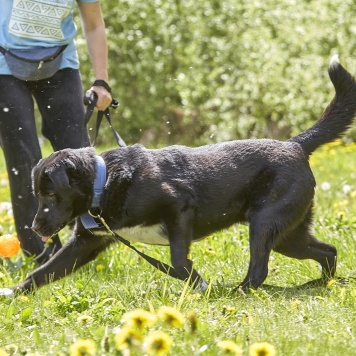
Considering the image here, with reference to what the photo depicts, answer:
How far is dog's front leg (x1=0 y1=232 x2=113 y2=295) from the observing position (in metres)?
4.15

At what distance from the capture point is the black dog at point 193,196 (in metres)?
3.90

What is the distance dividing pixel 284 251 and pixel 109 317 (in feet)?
4.34

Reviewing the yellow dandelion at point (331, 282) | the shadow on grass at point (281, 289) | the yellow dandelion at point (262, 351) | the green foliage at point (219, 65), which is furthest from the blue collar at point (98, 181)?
the green foliage at point (219, 65)

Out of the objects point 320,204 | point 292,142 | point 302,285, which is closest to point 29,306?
point 302,285

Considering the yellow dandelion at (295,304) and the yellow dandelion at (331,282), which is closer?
the yellow dandelion at (295,304)

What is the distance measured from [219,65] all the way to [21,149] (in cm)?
697

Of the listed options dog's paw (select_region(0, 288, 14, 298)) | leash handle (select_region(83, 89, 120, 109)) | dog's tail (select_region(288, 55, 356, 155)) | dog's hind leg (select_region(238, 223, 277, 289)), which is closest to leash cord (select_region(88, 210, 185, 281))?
dog's hind leg (select_region(238, 223, 277, 289))

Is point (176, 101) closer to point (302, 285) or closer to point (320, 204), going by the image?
point (320, 204)

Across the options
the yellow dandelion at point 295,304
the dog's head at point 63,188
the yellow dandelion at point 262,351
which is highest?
the dog's head at point 63,188

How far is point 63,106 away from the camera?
4574 mm

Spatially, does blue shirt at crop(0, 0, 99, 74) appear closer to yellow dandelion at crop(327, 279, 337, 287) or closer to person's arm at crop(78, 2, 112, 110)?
person's arm at crop(78, 2, 112, 110)

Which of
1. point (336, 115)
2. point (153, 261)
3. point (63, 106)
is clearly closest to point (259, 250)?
point (153, 261)

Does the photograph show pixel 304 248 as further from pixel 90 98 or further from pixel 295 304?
pixel 90 98

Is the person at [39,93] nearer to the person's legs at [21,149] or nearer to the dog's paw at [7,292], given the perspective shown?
the person's legs at [21,149]
